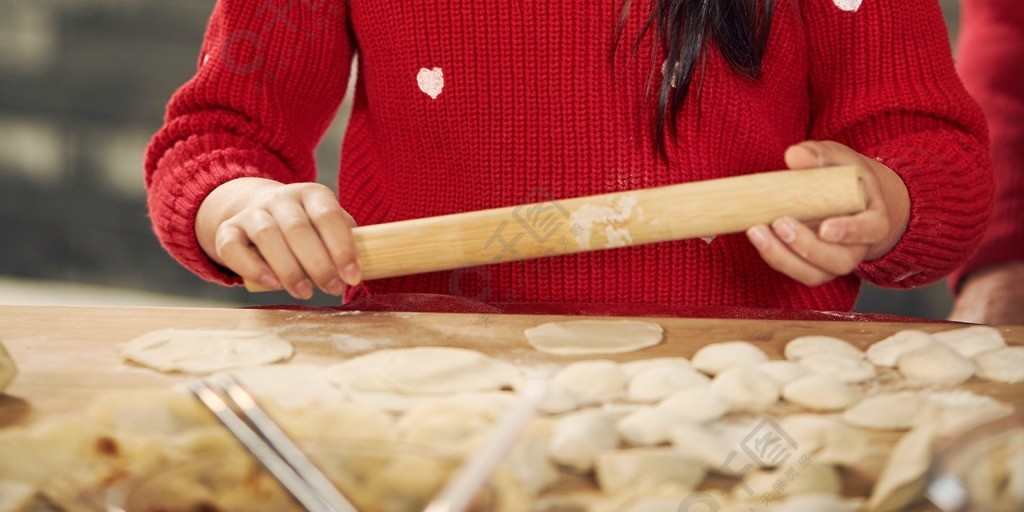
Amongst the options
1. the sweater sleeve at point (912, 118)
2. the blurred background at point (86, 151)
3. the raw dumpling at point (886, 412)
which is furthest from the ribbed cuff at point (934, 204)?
the blurred background at point (86, 151)

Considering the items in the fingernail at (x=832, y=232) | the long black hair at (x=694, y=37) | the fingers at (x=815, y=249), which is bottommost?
the fingers at (x=815, y=249)

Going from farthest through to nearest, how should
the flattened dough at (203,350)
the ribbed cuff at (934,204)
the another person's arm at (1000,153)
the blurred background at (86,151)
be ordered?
the blurred background at (86,151), the another person's arm at (1000,153), the ribbed cuff at (934,204), the flattened dough at (203,350)

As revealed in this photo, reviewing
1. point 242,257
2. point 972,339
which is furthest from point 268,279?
point 972,339

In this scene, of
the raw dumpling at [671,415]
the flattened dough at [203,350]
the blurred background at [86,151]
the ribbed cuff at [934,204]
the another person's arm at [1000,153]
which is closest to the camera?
the raw dumpling at [671,415]

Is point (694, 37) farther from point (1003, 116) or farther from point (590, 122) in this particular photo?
point (1003, 116)

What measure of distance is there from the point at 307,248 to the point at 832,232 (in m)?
0.34

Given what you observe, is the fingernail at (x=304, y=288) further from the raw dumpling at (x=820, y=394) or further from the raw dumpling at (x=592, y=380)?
the raw dumpling at (x=820, y=394)

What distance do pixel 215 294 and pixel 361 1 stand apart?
1.24m

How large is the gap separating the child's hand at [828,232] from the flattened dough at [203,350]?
12.7 inches

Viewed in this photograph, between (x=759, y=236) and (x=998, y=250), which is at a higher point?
(x=759, y=236)

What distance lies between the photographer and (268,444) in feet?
1.37

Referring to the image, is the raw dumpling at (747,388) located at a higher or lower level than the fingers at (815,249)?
lower

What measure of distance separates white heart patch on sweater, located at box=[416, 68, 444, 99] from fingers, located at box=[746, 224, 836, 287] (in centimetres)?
29

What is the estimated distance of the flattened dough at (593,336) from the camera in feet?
1.94
